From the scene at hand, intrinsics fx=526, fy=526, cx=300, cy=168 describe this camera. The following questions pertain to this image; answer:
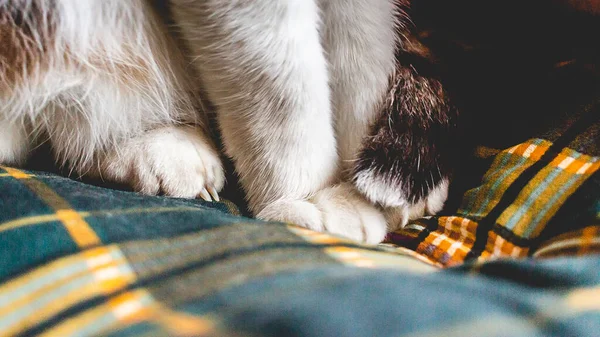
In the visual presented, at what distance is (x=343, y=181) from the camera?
2.19 feet

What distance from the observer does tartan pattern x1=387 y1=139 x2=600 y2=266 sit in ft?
1.78

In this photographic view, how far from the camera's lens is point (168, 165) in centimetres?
64

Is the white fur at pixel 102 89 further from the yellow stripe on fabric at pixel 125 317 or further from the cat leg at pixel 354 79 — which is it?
the yellow stripe on fabric at pixel 125 317

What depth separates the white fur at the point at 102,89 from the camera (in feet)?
1.91

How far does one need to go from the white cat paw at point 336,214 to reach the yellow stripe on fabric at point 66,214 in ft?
0.70

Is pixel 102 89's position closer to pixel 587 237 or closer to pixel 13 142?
pixel 13 142

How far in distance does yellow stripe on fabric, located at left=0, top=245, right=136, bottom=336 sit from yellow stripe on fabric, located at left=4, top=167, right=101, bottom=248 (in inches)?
0.8

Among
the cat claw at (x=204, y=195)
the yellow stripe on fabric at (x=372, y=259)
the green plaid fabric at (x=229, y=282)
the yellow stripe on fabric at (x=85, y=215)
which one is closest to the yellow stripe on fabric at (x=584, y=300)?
the green plaid fabric at (x=229, y=282)

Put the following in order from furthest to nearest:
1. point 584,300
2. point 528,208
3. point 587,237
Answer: point 528,208
point 587,237
point 584,300

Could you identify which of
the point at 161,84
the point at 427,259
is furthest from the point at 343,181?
the point at 161,84

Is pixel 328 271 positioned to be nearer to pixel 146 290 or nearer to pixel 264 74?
pixel 146 290

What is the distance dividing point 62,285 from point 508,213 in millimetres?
449

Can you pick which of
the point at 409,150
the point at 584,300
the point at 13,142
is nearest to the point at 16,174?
the point at 13,142

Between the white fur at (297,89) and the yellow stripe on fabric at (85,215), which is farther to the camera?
the white fur at (297,89)
